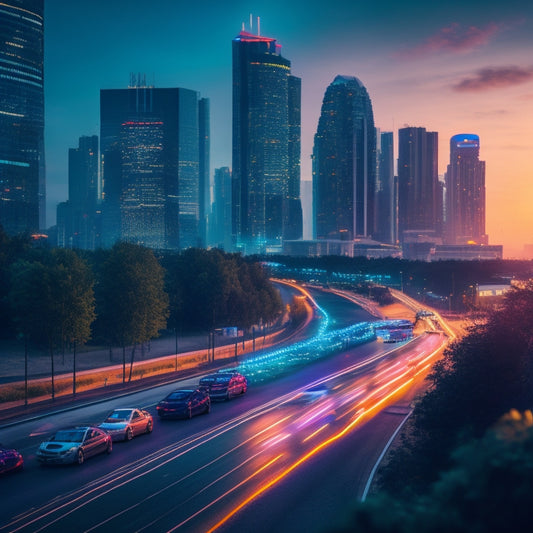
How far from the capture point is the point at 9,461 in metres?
18.8

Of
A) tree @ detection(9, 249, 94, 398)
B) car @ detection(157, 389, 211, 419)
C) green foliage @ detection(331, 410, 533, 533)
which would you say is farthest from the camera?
tree @ detection(9, 249, 94, 398)

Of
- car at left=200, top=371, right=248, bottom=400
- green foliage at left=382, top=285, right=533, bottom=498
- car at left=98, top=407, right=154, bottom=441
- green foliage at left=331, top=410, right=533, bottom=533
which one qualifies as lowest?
car at left=200, top=371, right=248, bottom=400

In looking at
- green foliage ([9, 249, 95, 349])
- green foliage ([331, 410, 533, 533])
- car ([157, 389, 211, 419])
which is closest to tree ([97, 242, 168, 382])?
green foliage ([9, 249, 95, 349])

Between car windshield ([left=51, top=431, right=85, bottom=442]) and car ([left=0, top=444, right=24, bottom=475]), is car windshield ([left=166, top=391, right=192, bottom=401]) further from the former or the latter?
car ([left=0, top=444, right=24, bottom=475])

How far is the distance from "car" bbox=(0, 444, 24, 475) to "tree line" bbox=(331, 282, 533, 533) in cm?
1086

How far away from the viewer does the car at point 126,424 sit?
78.0 ft

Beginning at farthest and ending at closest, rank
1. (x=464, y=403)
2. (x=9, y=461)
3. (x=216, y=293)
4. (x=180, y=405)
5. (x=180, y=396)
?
(x=216, y=293), (x=180, y=396), (x=180, y=405), (x=464, y=403), (x=9, y=461)

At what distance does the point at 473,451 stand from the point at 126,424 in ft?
64.7

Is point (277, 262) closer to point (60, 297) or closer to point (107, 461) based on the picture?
point (60, 297)

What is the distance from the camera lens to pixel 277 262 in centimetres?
19500

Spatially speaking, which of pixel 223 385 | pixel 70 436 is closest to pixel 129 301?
pixel 223 385

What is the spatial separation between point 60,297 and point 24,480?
19.9 m

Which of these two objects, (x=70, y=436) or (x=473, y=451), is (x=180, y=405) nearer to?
(x=70, y=436)

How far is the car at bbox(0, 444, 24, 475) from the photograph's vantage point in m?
18.6
